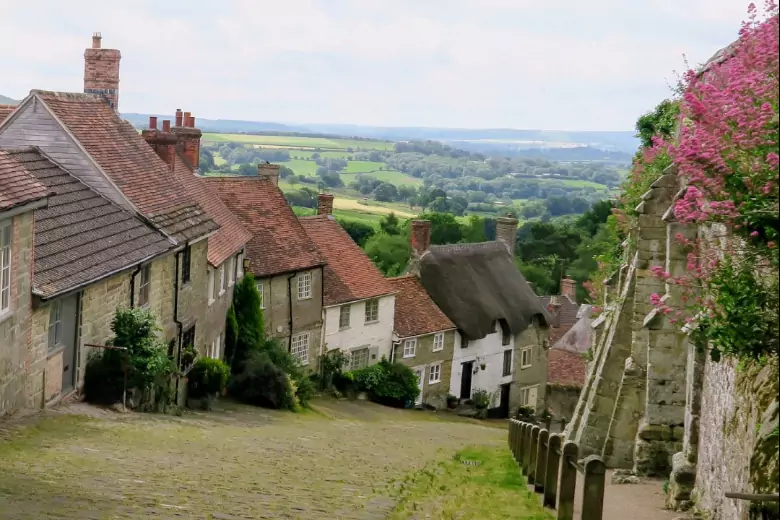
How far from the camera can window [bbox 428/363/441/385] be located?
1720 inches

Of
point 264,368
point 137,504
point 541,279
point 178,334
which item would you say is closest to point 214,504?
point 137,504

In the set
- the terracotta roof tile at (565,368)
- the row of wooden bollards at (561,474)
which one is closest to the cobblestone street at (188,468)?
the row of wooden bollards at (561,474)

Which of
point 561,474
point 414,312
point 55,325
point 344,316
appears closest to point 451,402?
point 414,312

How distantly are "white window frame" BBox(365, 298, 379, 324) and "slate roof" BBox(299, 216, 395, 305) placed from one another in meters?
0.34

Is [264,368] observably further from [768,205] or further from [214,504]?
[768,205]

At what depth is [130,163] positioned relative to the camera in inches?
979

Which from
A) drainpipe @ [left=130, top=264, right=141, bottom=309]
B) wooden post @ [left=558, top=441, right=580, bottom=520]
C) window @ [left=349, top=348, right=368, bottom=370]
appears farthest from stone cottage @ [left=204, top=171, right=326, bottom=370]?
wooden post @ [left=558, top=441, right=580, bottom=520]

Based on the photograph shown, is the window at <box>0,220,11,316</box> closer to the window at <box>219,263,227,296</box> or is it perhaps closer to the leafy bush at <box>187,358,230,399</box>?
the leafy bush at <box>187,358,230,399</box>

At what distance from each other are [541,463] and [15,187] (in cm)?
852

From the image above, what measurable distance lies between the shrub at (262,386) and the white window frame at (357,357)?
10.7 m

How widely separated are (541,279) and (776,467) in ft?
263

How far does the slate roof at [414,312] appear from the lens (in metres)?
42.4

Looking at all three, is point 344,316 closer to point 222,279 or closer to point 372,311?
point 372,311

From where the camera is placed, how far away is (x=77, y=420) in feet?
55.0
